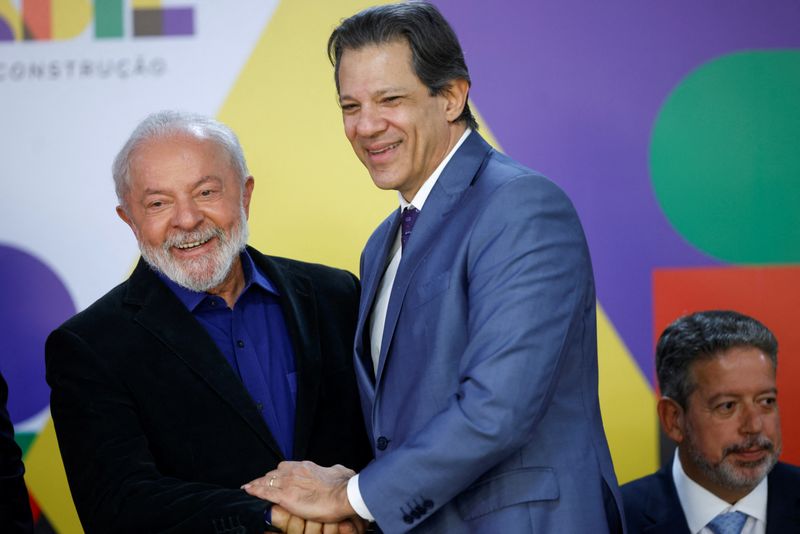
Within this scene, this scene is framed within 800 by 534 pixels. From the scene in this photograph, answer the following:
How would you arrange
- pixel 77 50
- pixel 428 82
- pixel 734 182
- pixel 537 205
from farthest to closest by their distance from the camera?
1. pixel 77 50
2. pixel 734 182
3. pixel 428 82
4. pixel 537 205

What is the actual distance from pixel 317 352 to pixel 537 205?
76 centimetres

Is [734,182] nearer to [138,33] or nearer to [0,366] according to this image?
[138,33]

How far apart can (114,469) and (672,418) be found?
1616 millimetres

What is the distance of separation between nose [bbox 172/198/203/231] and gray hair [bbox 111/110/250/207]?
146mm

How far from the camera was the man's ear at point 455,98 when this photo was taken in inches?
93.8

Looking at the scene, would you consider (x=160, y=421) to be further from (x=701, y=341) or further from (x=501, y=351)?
(x=701, y=341)

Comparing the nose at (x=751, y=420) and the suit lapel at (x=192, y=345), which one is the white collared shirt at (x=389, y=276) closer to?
the suit lapel at (x=192, y=345)

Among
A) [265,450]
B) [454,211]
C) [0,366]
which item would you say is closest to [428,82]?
[454,211]

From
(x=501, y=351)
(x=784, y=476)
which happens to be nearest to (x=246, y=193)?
(x=501, y=351)

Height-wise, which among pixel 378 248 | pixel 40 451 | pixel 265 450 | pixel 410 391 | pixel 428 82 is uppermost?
pixel 428 82

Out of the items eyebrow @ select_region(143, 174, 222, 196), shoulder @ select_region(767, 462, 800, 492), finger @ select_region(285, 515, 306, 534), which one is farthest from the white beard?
shoulder @ select_region(767, 462, 800, 492)

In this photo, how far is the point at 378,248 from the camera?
2600 mm

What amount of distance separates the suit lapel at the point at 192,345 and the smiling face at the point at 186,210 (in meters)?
0.07

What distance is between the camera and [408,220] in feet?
7.98
